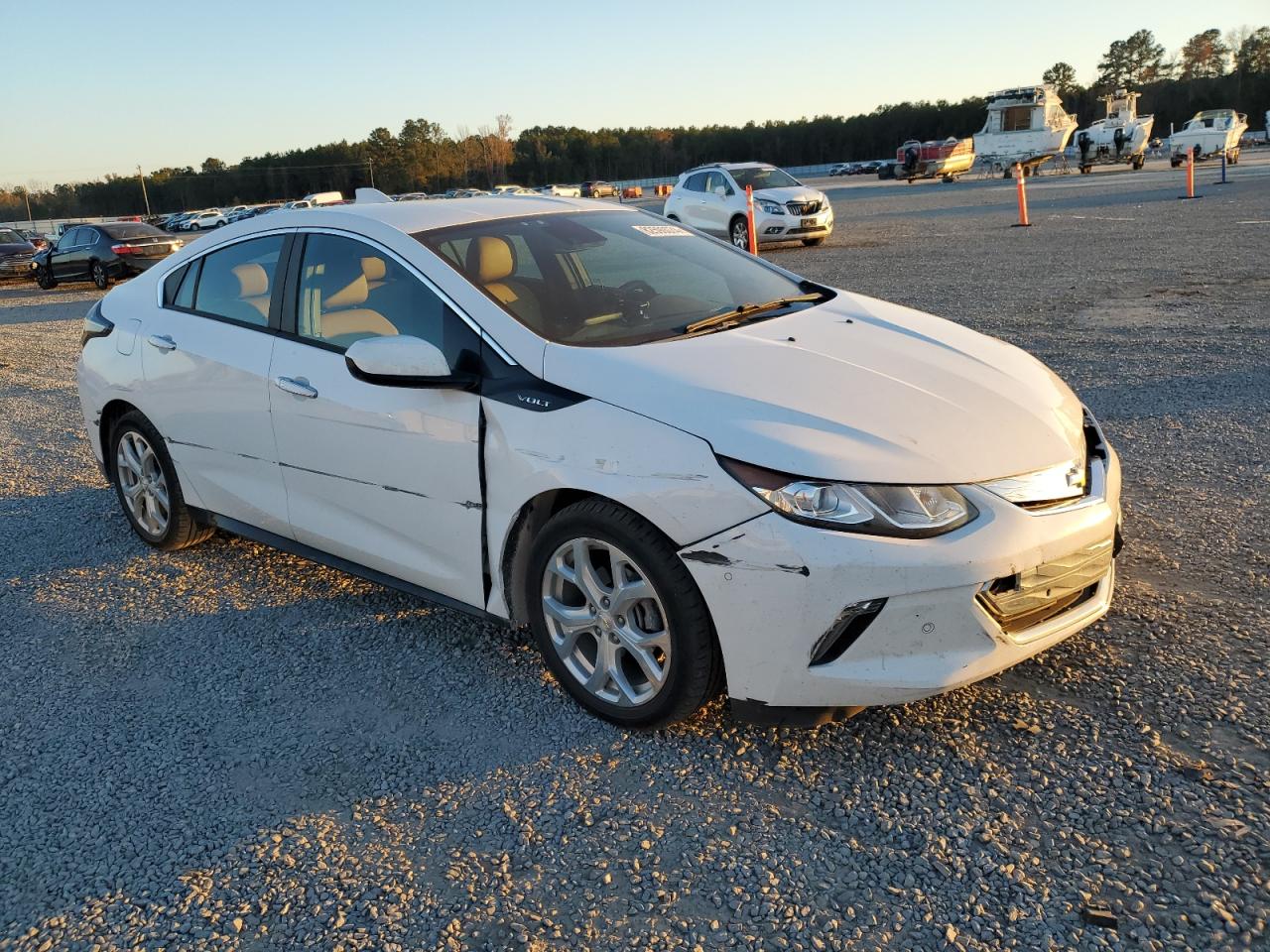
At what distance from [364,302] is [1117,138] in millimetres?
47921

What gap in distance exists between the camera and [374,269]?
3826 mm

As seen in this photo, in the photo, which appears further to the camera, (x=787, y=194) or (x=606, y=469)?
(x=787, y=194)

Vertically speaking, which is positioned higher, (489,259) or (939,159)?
(939,159)

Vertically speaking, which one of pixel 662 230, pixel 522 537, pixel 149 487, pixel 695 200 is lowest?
pixel 149 487

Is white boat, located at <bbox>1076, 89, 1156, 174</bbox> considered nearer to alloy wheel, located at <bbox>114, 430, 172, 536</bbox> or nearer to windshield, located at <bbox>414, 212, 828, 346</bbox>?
windshield, located at <bbox>414, 212, 828, 346</bbox>

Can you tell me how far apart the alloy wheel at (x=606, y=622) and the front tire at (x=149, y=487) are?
96.9 inches

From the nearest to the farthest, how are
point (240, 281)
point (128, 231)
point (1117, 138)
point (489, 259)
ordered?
point (489, 259) → point (240, 281) → point (128, 231) → point (1117, 138)

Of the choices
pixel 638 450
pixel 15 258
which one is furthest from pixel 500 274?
pixel 15 258

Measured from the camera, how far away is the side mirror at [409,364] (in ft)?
10.9

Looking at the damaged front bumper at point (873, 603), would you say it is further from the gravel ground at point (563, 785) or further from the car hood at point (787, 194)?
the car hood at point (787, 194)

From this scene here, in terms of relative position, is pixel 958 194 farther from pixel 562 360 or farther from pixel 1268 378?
pixel 562 360

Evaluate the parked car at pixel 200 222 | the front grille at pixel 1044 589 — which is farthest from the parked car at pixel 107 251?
the parked car at pixel 200 222

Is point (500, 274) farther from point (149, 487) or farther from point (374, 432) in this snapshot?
point (149, 487)

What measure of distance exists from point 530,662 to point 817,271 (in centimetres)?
1328
